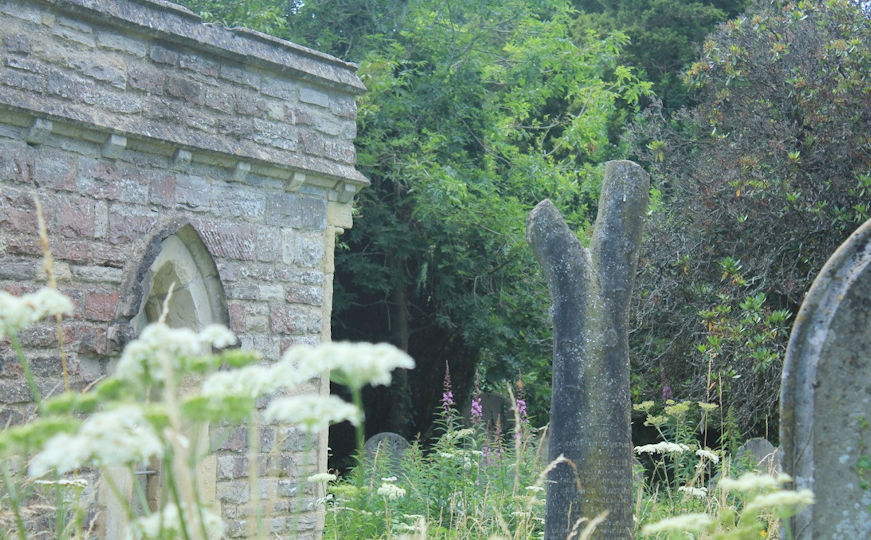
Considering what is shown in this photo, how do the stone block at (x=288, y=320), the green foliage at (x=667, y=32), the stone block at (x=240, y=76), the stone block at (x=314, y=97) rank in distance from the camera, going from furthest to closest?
the green foliage at (x=667, y=32) → the stone block at (x=314, y=97) → the stone block at (x=288, y=320) → the stone block at (x=240, y=76)

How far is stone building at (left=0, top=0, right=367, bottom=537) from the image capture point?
5.72 m

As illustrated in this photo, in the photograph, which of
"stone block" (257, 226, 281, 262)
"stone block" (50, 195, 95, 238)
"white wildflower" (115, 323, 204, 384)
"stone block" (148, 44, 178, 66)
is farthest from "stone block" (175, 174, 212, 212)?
"white wildflower" (115, 323, 204, 384)

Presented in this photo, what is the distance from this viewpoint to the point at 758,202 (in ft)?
33.6

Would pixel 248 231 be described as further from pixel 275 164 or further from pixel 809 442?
pixel 809 442

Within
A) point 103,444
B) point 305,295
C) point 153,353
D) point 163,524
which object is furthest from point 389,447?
point 103,444

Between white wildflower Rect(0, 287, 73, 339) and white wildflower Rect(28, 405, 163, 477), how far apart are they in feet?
1.35

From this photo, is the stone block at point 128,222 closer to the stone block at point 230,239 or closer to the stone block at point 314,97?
the stone block at point 230,239

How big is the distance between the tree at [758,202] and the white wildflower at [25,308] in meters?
7.94

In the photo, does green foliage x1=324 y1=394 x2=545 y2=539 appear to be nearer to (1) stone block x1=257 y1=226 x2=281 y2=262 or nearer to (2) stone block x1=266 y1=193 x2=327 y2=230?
(1) stone block x1=257 y1=226 x2=281 y2=262

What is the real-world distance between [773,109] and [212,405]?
32.6 ft

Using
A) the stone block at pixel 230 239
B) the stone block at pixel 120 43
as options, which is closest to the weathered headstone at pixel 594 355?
the stone block at pixel 230 239

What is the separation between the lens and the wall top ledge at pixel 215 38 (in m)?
6.12

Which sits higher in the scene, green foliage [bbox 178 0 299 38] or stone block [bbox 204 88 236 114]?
green foliage [bbox 178 0 299 38]

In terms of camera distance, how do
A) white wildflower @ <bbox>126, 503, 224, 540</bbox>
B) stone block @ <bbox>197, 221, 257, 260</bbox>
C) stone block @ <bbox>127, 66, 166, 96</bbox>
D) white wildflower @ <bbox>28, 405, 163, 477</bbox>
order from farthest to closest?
1. stone block @ <bbox>197, 221, 257, 260</bbox>
2. stone block @ <bbox>127, 66, 166, 96</bbox>
3. white wildflower @ <bbox>126, 503, 224, 540</bbox>
4. white wildflower @ <bbox>28, 405, 163, 477</bbox>
